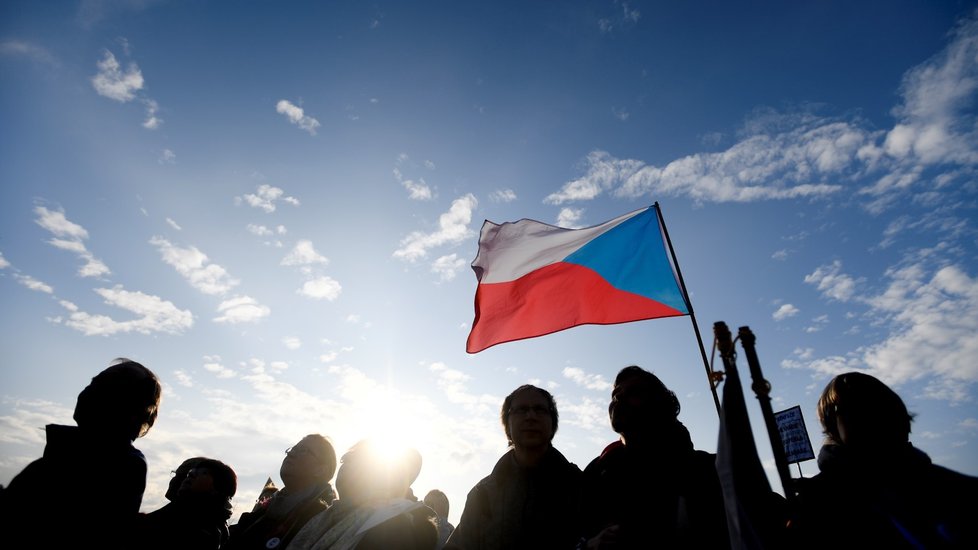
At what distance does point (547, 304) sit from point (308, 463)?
10.3 ft

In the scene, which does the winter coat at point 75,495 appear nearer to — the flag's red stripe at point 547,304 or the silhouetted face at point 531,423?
the silhouetted face at point 531,423

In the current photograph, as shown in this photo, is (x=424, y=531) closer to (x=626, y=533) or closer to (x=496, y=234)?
(x=626, y=533)

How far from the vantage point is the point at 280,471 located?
14.3 feet

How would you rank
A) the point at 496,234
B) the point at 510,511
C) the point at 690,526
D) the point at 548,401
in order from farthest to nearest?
the point at 496,234
the point at 548,401
the point at 510,511
the point at 690,526

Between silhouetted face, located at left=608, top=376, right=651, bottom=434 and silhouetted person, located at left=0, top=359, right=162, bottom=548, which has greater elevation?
silhouetted face, located at left=608, top=376, right=651, bottom=434

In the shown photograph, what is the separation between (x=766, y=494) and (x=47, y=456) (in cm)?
381

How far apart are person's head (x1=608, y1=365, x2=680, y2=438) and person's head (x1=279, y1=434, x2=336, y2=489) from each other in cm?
277

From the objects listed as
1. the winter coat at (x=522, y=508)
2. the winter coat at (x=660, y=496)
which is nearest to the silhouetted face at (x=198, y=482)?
the winter coat at (x=522, y=508)

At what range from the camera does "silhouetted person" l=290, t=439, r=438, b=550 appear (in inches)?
127

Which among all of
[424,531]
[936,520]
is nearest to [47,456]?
[424,531]

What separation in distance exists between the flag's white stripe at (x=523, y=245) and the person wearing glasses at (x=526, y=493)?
A: 2248 millimetres

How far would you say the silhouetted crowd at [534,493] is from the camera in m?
2.15

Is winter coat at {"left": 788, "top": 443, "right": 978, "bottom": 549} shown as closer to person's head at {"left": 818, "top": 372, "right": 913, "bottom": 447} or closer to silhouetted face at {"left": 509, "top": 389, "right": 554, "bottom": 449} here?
person's head at {"left": 818, "top": 372, "right": 913, "bottom": 447}

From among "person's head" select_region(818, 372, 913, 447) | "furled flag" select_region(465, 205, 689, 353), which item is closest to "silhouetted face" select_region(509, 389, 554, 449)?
"furled flag" select_region(465, 205, 689, 353)
